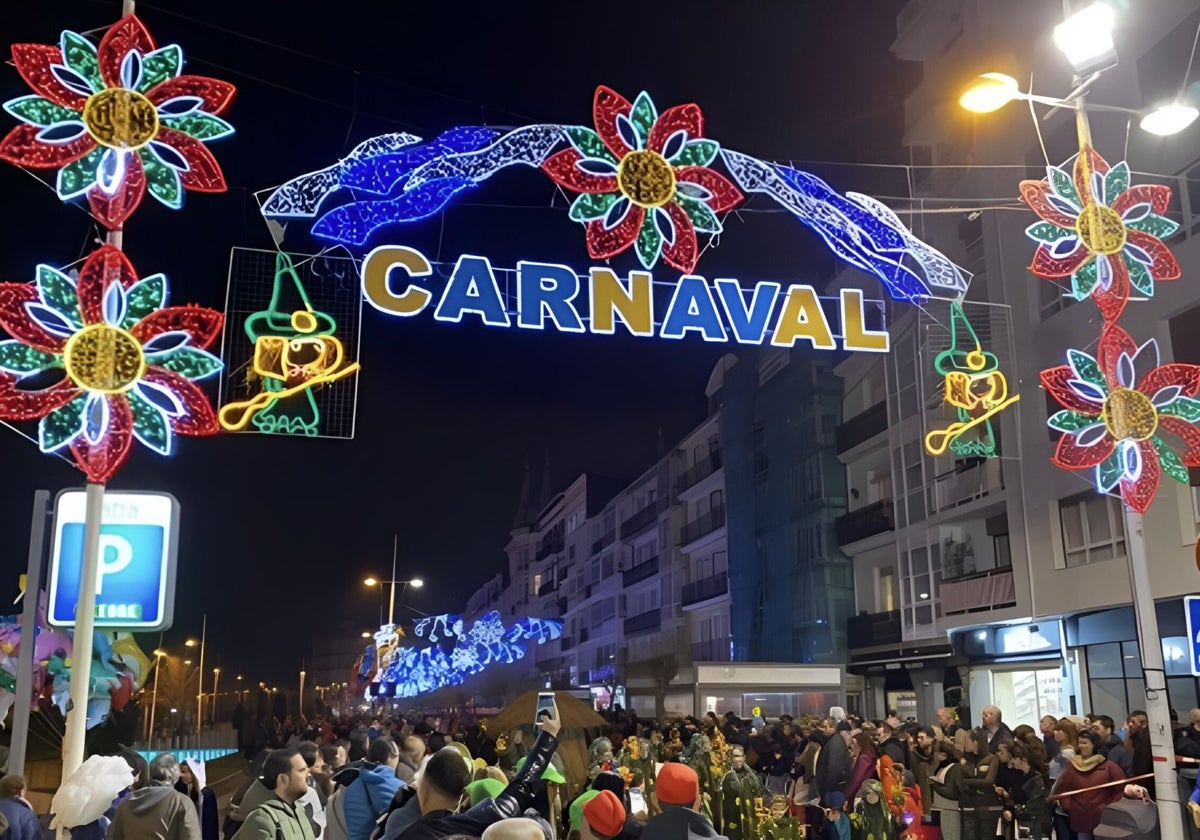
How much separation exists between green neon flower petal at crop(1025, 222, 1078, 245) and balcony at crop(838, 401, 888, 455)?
2200cm

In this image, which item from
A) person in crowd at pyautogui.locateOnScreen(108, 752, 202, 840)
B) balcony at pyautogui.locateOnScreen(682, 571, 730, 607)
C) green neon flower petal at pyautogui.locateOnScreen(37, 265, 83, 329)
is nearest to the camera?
person in crowd at pyautogui.locateOnScreen(108, 752, 202, 840)

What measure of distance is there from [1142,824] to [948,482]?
18.7 meters

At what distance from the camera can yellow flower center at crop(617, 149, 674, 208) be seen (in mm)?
11742

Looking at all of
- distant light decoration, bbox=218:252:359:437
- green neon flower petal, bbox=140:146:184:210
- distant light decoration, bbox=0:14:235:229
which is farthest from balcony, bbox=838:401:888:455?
green neon flower petal, bbox=140:146:184:210

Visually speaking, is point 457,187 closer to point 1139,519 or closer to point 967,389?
point 1139,519

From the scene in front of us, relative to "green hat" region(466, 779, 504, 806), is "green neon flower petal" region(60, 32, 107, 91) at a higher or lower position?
higher

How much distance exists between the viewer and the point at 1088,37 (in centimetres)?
1057

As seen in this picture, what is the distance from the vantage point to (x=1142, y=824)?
10.3 m

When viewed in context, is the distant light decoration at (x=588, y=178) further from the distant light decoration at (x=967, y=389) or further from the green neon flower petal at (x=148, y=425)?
the distant light decoration at (x=967, y=389)

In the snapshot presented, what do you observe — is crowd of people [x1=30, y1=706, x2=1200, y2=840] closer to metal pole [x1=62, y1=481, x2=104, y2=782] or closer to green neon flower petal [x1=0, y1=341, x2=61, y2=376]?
metal pole [x1=62, y1=481, x2=104, y2=782]

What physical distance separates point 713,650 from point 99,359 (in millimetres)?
43233

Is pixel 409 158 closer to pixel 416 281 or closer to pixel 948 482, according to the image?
pixel 416 281

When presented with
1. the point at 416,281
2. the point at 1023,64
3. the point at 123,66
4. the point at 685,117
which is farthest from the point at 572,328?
the point at 1023,64

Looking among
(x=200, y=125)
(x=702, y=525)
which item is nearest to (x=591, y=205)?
(x=200, y=125)
